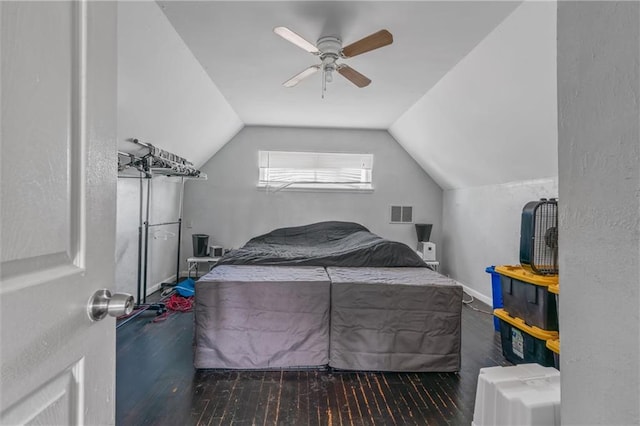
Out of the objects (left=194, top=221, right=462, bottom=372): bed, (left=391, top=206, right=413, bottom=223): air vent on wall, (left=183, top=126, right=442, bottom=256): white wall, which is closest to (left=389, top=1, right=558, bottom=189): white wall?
(left=183, top=126, right=442, bottom=256): white wall

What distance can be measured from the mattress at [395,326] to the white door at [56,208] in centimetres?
181

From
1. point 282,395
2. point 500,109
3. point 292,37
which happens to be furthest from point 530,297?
point 292,37

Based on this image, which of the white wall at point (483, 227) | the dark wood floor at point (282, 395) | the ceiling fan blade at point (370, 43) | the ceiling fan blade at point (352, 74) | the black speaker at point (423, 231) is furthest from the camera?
the black speaker at point (423, 231)

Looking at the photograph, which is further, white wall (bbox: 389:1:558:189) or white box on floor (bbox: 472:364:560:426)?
white wall (bbox: 389:1:558:189)

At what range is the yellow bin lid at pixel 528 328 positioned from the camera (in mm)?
2205

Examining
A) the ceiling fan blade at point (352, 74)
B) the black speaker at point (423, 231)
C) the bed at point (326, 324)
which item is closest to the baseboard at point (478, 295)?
the black speaker at point (423, 231)

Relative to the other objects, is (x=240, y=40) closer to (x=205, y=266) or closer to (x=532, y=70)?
(x=532, y=70)

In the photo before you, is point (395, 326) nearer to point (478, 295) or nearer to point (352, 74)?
point (352, 74)

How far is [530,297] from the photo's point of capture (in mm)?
2375

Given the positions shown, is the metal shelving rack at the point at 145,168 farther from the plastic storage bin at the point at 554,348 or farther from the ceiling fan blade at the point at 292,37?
the plastic storage bin at the point at 554,348

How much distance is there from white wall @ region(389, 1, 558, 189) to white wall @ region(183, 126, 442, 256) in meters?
0.81

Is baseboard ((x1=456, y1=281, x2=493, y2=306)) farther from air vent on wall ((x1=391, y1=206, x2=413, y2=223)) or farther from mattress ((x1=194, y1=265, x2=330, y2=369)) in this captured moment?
mattress ((x1=194, y1=265, x2=330, y2=369))

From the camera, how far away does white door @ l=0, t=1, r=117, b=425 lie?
1.56ft

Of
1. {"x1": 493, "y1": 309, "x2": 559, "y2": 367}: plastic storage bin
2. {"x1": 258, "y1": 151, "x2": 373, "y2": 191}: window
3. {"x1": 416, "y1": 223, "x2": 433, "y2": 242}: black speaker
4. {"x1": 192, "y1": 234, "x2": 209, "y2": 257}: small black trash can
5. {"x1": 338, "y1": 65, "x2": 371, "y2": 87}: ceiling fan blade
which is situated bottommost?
{"x1": 493, "y1": 309, "x2": 559, "y2": 367}: plastic storage bin
